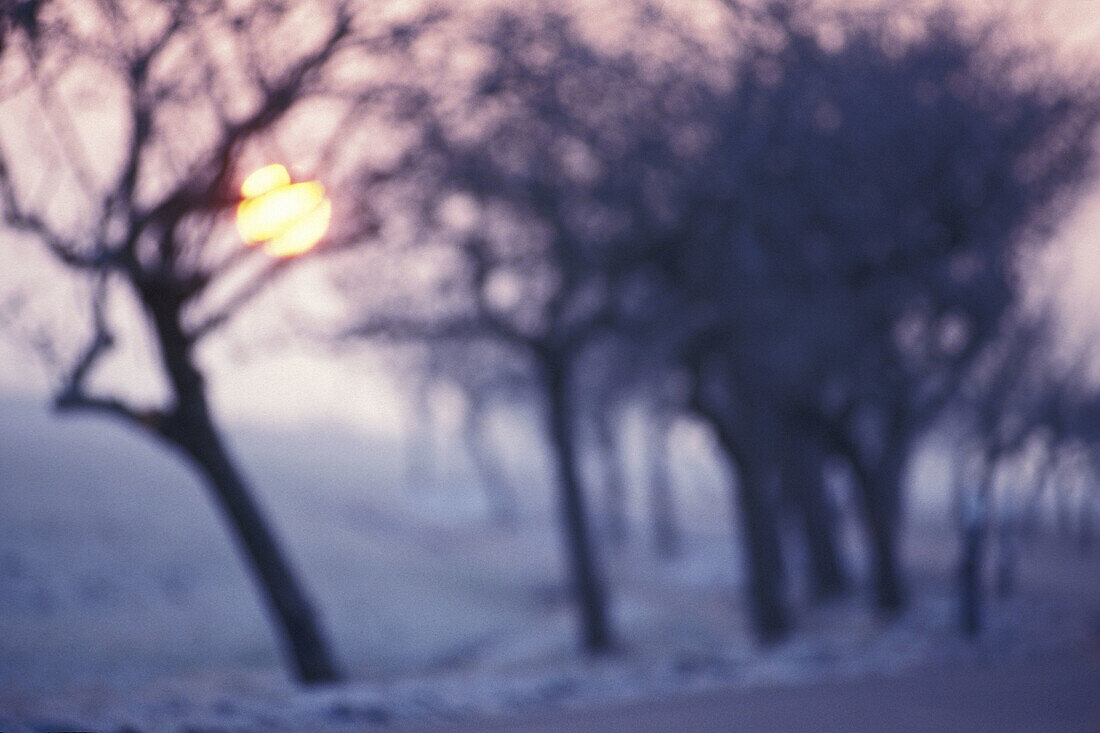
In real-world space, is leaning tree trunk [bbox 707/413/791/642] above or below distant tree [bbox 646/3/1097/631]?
below

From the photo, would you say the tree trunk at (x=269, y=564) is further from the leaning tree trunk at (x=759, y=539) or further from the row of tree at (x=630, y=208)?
the leaning tree trunk at (x=759, y=539)

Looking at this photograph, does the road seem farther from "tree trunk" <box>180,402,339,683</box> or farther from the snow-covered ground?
"tree trunk" <box>180,402,339,683</box>

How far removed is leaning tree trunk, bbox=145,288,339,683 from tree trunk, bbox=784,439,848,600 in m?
11.7

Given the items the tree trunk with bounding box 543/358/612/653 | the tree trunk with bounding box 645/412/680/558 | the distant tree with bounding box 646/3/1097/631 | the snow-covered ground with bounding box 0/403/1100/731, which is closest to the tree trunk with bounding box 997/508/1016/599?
the snow-covered ground with bounding box 0/403/1100/731

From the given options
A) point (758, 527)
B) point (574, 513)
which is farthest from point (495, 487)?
point (758, 527)

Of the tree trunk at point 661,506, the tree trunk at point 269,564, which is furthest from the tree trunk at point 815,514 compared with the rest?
the tree trunk at point 661,506

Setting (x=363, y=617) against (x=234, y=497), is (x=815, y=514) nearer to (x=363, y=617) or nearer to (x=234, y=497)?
(x=363, y=617)

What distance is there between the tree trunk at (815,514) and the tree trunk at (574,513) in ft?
19.2

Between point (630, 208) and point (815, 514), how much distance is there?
1015 cm

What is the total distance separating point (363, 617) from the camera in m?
20.0

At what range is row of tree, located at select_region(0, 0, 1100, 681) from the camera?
8.05 meters

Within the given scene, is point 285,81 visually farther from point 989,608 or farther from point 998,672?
point 989,608

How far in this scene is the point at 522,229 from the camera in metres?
12.7

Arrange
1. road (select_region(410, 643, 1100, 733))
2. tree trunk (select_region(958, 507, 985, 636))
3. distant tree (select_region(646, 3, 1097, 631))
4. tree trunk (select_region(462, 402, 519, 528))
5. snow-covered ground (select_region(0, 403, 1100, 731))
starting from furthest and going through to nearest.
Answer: tree trunk (select_region(462, 402, 519, 528)) < tree trunk (select_region(958, 507, 985, 636)) < distant tree (select_region(646, 3, 1097, 631)) < snow-covered ground (select_region(0, 403, 1100, 731)) < road (select_region(410, 643, 1100, 733))
